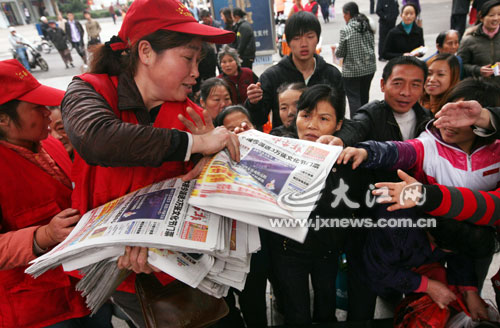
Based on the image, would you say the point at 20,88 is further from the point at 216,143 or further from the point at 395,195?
the point at 395,195

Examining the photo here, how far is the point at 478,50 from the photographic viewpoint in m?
2.83

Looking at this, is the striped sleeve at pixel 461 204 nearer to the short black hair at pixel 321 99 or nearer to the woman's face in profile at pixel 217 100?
the short black hair at pixel 321 99

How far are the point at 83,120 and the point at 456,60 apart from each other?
2523 millimetres

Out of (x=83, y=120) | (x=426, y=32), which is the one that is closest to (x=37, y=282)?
(x=83, y=120)

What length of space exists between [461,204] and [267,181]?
2.40ft

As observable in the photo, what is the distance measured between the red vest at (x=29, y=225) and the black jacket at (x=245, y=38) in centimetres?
432

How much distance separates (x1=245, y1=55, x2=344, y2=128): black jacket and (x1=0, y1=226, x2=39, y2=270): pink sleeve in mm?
1656

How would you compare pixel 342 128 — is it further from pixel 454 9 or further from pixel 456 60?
pixel 454 9

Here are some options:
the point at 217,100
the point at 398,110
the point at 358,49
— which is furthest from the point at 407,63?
the point at 358,49

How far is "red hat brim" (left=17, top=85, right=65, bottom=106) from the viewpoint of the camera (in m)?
1.09

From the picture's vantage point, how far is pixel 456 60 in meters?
2.18

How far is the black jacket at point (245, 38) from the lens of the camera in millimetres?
4812

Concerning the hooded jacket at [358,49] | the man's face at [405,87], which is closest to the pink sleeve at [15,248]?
the man's face at [405,87]

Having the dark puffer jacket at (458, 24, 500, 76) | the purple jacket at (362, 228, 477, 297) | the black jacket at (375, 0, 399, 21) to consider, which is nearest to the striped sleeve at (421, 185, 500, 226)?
the purple jacket at (362, 228, 477, 297)
